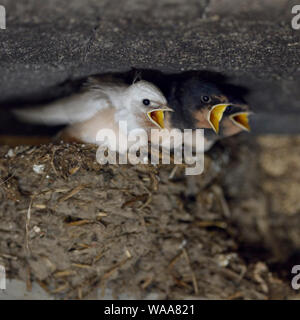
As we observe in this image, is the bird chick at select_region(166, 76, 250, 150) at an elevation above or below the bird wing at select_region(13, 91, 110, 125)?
below

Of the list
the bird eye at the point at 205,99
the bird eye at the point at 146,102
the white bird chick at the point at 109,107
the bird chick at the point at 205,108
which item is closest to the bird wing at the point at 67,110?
the white bird chick at the point at 109,107

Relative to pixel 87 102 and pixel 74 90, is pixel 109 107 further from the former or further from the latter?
pixel 74 90

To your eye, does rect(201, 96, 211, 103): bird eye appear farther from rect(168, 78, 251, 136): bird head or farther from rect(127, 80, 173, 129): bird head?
rect(127, 80, 173, 129): bird head

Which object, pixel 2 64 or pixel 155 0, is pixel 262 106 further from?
pixel 2 64

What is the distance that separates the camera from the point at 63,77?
2.07 metres

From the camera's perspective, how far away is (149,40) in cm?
159

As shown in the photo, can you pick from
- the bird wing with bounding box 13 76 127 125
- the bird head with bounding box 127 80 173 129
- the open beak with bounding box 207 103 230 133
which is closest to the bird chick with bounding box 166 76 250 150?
the open beak with bounding box 207 103 230 133

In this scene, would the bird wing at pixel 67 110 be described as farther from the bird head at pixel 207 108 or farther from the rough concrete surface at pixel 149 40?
the bird head at pixel 207 108

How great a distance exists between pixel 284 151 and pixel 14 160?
1982 millimetres

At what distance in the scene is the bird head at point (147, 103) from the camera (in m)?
1.93

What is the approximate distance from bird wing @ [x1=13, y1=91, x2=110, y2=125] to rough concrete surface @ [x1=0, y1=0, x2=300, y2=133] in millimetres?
120

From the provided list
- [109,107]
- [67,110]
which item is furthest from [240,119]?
[67,110]

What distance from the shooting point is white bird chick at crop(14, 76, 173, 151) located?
195cm

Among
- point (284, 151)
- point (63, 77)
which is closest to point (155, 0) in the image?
point (63, 77)
